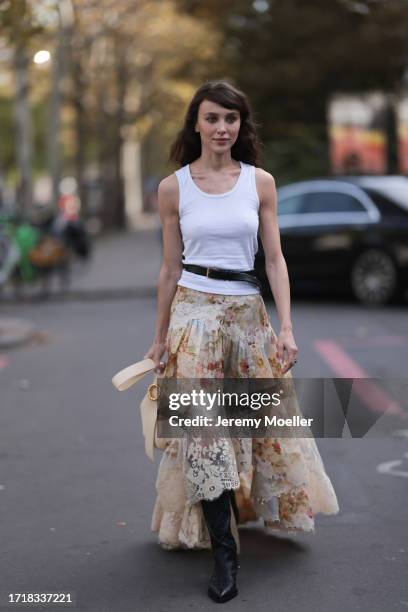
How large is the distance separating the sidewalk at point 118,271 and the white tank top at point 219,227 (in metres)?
12.5

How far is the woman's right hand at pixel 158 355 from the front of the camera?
462 centimetres

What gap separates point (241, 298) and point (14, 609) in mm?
1447

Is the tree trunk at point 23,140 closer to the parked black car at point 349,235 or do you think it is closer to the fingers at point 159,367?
the parked black car at point 349,235

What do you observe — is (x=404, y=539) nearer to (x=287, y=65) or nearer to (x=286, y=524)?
(x=286, y=524)

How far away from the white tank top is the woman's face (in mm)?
140

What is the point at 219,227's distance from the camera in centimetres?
445

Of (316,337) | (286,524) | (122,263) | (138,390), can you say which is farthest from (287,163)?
(286,524)

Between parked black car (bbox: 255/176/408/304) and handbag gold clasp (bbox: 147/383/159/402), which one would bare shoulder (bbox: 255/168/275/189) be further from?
parked black car (bbox: 255/176/408/304)

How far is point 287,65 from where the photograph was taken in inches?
1203

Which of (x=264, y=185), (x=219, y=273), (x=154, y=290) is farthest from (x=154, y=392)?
(x=154, y=290)

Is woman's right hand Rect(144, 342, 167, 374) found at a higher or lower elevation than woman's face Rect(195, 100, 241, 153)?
lower

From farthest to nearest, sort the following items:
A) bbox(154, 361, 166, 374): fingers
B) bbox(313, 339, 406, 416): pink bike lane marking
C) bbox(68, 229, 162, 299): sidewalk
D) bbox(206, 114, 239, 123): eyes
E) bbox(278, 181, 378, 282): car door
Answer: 1. bbox(68, 229, 162, 299): sidewalk
2. bbox(278, 181, 378, 282): car door
3. bbox(313, 339, 406, 416): pink bike lane marking
4. bbox(154, 361, 166, 374): fingers
5. bbox(206, 114, 239, 123): eyes

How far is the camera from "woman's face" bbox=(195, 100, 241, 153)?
4.46m

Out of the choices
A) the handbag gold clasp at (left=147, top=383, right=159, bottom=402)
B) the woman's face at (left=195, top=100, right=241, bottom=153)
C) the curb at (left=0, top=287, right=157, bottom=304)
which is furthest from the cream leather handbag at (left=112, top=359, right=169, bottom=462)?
the curb at (left=0, top=287, right=157, bottom=304)
